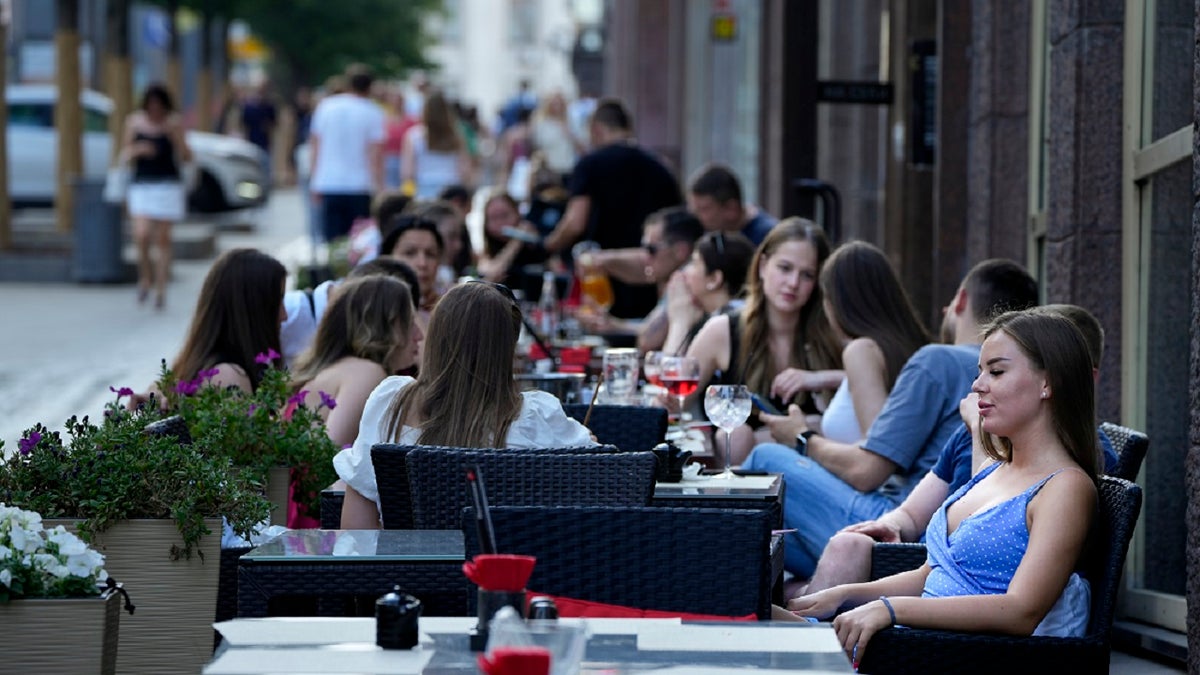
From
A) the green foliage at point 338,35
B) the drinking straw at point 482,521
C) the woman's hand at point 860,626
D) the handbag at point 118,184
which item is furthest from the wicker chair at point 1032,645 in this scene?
the green foliage at point 338,35

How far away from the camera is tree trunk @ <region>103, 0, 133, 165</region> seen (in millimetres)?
25766

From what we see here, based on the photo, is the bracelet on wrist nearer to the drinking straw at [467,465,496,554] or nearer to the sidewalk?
the drinking straw at [467,465,496,554]

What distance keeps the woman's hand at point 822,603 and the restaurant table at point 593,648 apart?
1.34m

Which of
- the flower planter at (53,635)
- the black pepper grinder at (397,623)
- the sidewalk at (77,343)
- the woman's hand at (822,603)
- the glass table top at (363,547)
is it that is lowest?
the sidewalk at (77,343)

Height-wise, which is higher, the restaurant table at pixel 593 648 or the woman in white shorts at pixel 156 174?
the woman in white shorts at pixel 156 174

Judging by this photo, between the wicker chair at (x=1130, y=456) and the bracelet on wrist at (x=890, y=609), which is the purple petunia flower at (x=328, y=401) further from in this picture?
the wicker chair at (x=1130, y=456)

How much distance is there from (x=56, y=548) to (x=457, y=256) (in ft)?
26.0

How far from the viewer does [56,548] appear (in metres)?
3.87

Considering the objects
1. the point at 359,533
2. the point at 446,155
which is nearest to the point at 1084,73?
the point at 359,533

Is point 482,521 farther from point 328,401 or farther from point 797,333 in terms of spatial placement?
point 797,333

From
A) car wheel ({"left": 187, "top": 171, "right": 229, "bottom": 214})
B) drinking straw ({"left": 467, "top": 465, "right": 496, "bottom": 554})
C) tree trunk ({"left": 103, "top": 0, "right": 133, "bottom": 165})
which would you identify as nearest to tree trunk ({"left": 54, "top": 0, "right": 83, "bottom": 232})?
tree trunk ({"left": 103, "top": 0, "right": 133, "bottom": 165})

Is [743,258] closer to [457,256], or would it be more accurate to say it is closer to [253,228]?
[457,256]

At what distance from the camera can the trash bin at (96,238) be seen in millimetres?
19953

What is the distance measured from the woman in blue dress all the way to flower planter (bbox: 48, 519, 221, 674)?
1371 mm
